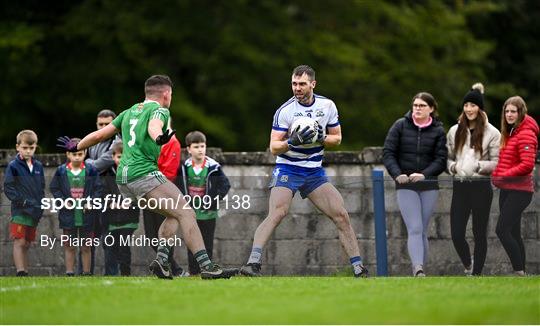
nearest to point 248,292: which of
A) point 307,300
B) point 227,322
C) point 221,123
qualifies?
point 307,300

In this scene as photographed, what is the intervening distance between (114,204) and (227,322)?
587 centimetres

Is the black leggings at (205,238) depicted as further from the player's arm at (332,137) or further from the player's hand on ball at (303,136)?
the player's hand on ball at (303,136)

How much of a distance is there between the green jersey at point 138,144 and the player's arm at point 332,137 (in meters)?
1.72

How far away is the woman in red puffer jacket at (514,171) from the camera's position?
16.2 m

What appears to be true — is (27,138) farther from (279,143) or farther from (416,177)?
(416,177)

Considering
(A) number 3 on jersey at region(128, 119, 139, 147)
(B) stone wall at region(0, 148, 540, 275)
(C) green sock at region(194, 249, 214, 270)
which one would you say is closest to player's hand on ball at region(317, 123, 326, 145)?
(C) green sock at region(194, 249, 214, 270)

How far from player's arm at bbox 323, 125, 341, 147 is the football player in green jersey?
163cm

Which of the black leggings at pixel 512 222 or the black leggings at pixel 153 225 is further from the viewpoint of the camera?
the black leggings at pixel 153 225

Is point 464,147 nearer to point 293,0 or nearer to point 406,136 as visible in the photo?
point 406,136

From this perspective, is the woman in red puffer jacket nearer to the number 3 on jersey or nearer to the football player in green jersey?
the football player in green jersey

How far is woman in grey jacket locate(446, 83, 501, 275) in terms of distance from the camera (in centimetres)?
1638

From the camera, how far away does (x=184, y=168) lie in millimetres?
16750

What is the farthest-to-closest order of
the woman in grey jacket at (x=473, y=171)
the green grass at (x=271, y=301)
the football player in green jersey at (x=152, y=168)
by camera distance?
the woman in grey jacket at (x=473, y=171), the football player in green jersey at (x=152, y=168), the green grass at (x=271, y=301)

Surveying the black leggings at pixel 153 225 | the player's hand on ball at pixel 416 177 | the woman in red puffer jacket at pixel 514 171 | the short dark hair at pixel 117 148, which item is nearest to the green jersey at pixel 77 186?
the short dark hair at pixel 117 148
